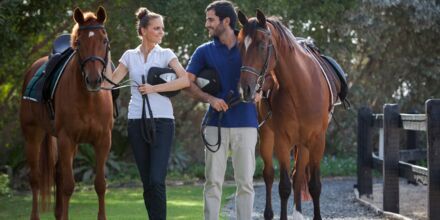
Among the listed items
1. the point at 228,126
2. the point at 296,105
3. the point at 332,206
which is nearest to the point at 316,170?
Result: the point at 296,105

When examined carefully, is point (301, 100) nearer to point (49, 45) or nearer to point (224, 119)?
point (224, 119)

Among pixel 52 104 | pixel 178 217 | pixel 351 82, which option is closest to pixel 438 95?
pixel 351 82

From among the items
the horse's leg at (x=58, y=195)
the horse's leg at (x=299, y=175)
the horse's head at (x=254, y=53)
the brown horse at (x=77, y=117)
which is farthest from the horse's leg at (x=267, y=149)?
the horse's leg at (x=58, y=195)

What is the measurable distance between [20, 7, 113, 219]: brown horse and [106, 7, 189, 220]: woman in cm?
52

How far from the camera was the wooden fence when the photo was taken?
25.9 feet

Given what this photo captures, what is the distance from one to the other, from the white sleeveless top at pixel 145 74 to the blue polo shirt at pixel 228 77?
1.15 ft

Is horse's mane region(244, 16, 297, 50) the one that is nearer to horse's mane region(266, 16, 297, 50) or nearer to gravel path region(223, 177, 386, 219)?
horse's mane region(266, 16, 297, 50)

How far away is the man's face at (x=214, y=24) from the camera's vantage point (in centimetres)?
674

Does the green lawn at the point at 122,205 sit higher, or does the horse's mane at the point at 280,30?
the horse's mane at the point at 280,30

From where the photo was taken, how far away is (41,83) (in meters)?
9.41

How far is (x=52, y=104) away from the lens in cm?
894

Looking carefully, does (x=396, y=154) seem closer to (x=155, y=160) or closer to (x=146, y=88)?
(x=155, y=160)

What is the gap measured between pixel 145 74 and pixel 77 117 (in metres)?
1.62

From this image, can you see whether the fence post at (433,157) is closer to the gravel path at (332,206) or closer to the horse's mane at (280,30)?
the horse's mane at (280,30)
